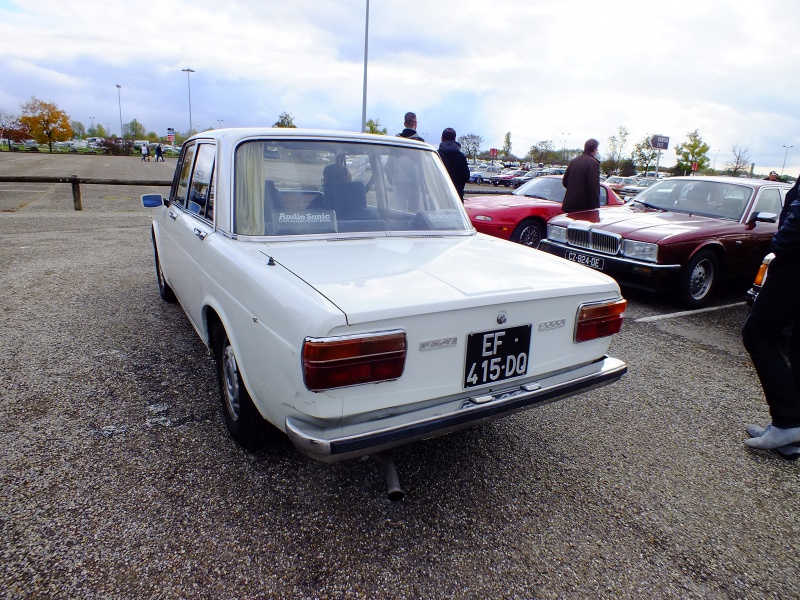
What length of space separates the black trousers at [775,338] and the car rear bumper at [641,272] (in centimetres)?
273

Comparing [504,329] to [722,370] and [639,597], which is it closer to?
[639,597]

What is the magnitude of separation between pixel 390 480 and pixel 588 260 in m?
4.80

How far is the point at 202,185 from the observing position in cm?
329

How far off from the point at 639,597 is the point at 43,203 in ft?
51.5

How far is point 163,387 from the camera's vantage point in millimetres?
3383

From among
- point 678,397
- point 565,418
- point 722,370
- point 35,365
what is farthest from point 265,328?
point 722,370

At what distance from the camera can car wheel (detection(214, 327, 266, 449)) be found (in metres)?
2.51

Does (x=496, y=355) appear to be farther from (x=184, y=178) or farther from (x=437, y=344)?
(x=184, y=178)

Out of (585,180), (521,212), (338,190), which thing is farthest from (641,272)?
(338,190)

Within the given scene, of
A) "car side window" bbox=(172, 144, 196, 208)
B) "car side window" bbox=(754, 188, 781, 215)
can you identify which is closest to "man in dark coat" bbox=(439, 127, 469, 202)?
"car side window" bbox=(754, 188, 781, 215)

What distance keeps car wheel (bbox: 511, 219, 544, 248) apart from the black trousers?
508cm

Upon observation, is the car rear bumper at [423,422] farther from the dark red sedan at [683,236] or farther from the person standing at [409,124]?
the person standing at [409,124]

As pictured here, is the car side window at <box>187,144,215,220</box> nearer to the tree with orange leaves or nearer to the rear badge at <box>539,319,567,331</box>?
the rear badge at <box>539,319,567,331</box>

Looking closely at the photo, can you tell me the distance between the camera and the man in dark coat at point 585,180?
24.3 feet
